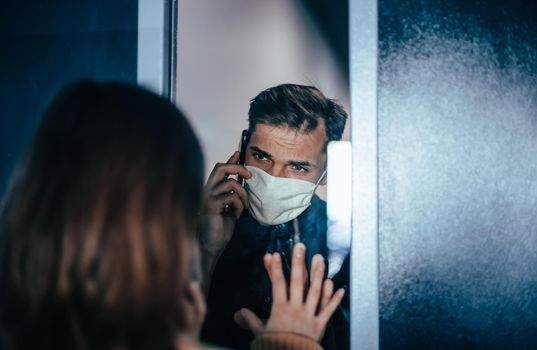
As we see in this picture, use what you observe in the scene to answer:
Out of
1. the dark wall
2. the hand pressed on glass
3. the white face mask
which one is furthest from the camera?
the white face mask

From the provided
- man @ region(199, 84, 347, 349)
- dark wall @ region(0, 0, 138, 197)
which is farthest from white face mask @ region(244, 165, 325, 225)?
dark wall @ region(0, 0, 138, 197)

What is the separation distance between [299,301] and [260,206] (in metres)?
0.32

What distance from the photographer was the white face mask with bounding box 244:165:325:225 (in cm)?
129

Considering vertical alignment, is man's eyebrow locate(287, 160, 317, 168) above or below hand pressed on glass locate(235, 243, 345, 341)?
above

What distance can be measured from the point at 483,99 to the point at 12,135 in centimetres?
109

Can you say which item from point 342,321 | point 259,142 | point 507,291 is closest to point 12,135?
point 259,142

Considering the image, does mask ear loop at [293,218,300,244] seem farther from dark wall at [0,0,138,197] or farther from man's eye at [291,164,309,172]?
dark wall at [0,0,138,197]

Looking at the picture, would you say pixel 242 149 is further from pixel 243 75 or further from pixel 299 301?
pixel 299 301

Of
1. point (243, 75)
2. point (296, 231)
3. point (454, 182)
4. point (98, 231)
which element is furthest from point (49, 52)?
point (454, 182)

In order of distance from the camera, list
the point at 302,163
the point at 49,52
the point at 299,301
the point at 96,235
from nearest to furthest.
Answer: the point at 96,235, the point at 299,301, the point at 49,52, the point at 302,163

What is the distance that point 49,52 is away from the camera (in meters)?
1.21

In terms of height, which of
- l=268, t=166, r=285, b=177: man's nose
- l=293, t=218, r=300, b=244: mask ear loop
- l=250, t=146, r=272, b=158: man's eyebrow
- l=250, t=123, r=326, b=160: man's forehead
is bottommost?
l=293, t=218, r=300, b=244: mask ear loop

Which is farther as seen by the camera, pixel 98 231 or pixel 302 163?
pixel 302 163

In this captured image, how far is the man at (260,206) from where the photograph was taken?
1245 mm
